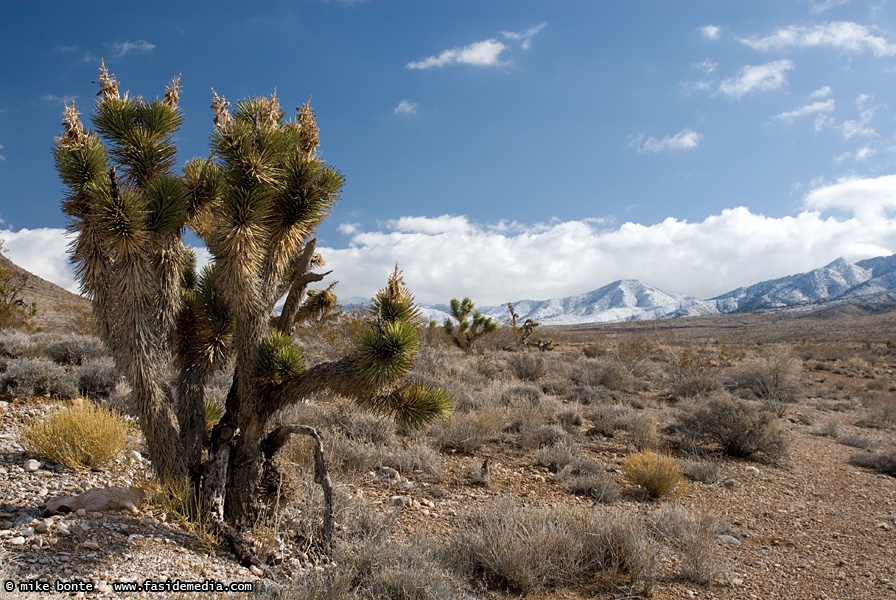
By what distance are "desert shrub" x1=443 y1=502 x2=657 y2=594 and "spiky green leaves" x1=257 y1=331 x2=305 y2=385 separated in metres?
2.18

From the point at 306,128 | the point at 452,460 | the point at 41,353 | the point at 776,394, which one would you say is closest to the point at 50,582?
the point at 306,128

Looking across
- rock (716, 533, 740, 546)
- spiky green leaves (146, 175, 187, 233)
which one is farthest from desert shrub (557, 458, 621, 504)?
spiky green leaves (146, 175, 187, 233)

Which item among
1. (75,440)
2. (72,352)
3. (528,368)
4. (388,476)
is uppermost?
Result: (72,352)

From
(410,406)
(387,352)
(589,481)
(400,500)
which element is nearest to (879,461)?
(589,481)

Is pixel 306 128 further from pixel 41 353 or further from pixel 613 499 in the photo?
pixel 41 353

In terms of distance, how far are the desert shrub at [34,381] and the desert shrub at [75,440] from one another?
2781 mm

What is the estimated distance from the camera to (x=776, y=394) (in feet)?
49.7

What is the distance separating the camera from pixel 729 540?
17.9 feet

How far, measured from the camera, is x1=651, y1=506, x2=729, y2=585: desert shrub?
4441 mm

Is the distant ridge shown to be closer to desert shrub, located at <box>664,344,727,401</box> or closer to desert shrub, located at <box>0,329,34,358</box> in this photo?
desert shrub, located at <box>0,329,34,358</box>

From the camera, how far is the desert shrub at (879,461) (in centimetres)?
848

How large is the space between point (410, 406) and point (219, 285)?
199 centimetres

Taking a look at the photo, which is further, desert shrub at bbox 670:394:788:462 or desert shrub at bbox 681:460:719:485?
desert shrub at bbox 670:394:788:462

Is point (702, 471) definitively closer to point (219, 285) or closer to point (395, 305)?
point (395, 305)
